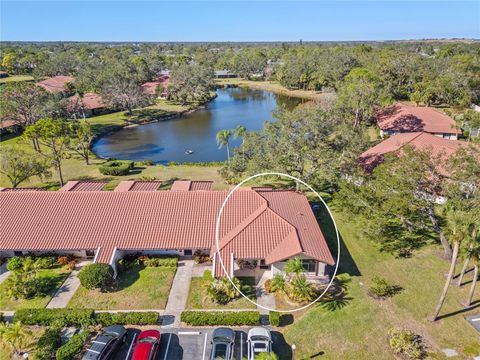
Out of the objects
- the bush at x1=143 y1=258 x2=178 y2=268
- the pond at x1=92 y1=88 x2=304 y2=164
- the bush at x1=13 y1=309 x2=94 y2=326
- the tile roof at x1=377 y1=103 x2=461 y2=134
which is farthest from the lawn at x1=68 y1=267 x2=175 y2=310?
the tile roof at x1=377 y1=103 x2=461 y2=134

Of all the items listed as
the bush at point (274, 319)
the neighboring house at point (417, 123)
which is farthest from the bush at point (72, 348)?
the neighboring house at point (417, 123)

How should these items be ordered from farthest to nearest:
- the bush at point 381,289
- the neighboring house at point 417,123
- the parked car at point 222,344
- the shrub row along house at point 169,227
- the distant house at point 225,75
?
1. the distant house at point 225,75
2. the neighboring house at point 417,123
3. the shrub row along house at point 169,227
4. the bush at point 381,289
5. the parked car at point 222,344

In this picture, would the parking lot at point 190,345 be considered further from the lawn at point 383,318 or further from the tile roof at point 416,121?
the tile roof at point 416,121

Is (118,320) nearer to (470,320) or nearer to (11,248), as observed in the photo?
(11,248)

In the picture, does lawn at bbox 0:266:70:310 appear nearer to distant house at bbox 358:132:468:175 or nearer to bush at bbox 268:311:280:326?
bush at bbox 268:311:280:326

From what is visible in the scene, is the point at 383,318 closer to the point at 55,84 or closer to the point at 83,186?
the point at 83,186

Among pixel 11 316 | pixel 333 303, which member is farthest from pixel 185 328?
pixel 11 316
